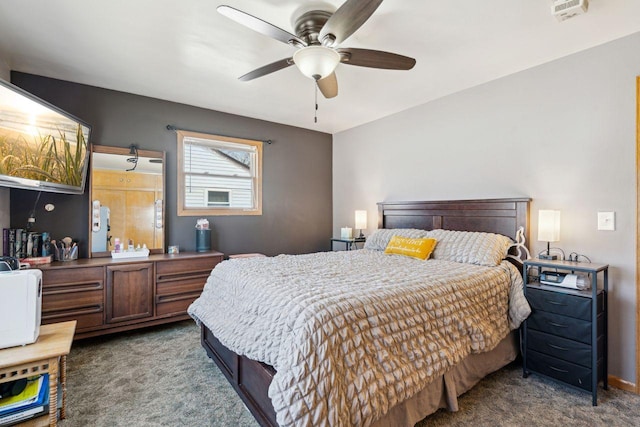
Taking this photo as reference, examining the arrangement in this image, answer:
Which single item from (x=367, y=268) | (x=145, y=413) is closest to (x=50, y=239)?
(x=145, y=413)

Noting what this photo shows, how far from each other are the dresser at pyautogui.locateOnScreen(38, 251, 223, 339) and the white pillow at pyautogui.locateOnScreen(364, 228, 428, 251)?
1900 millimetres

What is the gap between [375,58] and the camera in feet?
7.20

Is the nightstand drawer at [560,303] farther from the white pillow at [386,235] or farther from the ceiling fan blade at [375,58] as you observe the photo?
the ceiling fan blade at [375,58]

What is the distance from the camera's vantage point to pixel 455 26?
228 cm

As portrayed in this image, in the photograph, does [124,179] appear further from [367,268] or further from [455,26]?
[455,26]

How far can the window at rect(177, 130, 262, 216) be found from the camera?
13.3 feet

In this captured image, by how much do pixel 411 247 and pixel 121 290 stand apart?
117 inches

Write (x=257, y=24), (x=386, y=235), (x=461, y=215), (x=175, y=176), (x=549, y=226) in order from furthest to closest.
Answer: (x=175, y=176) → (x=386, y=235) → (x=461, y=215) → (x=549, y=226) → (x=257, y=24)

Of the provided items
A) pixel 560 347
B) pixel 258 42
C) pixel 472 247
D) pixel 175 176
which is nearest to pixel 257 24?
pixel 258 42

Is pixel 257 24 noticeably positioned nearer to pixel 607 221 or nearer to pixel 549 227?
pixel 549 227

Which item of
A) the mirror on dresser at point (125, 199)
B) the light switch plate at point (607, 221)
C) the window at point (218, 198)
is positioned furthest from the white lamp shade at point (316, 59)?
the window at point (218, 198)

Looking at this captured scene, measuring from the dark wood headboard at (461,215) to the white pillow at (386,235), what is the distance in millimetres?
227

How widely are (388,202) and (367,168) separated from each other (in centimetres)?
73

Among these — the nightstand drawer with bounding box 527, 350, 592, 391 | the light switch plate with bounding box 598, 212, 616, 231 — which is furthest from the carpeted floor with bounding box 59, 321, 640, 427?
the light switch plate with bounding box 598, 212, 616, 231
